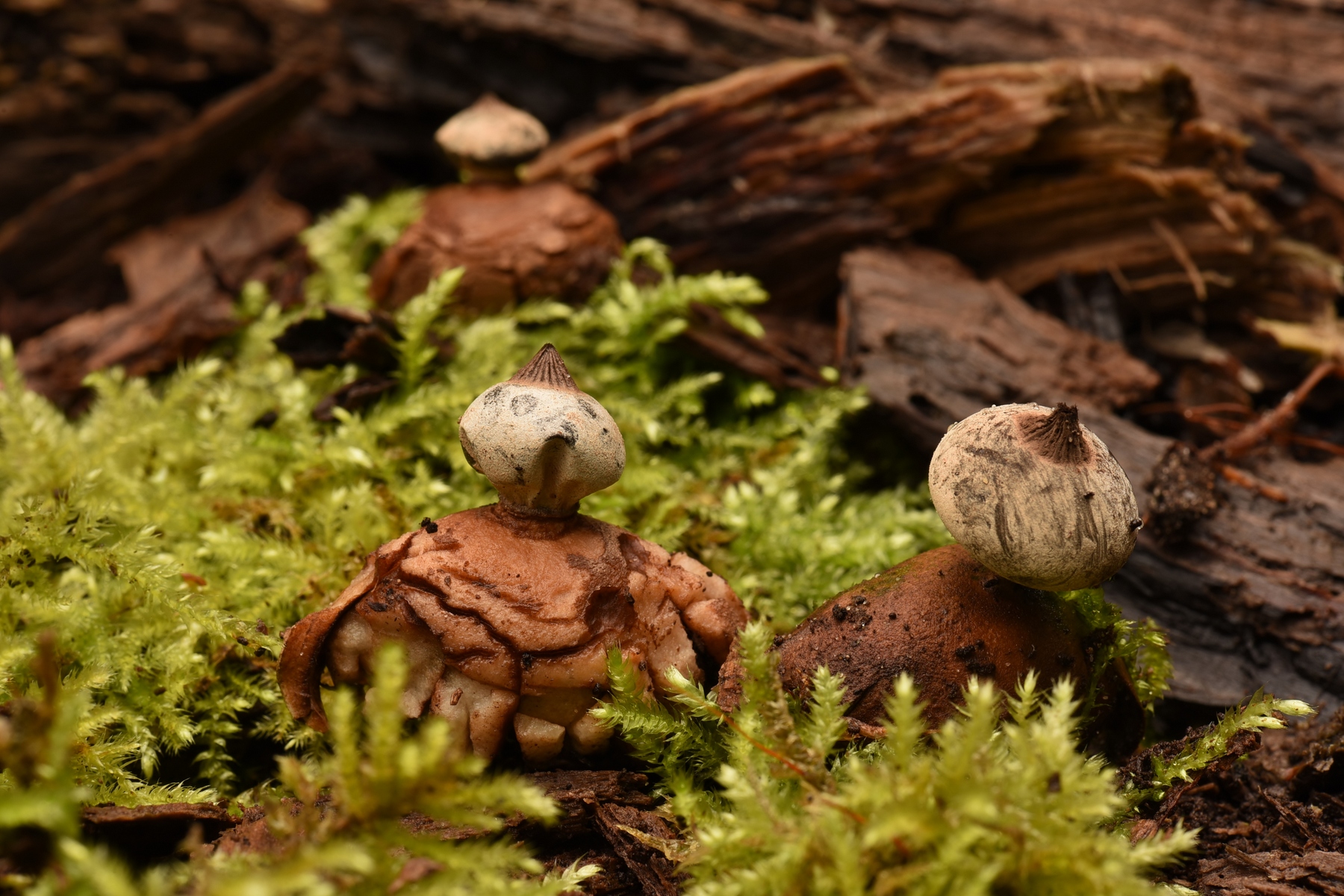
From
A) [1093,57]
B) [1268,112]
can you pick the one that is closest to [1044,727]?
[1093,57]

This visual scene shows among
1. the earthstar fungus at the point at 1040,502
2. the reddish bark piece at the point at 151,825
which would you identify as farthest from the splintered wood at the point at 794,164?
the reddish bark piece at the point at 151,825

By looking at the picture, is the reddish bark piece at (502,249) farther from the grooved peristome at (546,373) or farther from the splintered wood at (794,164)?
the grooved peristome at (546,373)

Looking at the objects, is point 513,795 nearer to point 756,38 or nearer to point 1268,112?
point 756,38

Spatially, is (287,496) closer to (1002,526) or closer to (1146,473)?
(1002,526)

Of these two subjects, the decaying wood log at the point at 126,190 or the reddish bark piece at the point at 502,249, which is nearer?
the reddish bark piece at the point at 502,249

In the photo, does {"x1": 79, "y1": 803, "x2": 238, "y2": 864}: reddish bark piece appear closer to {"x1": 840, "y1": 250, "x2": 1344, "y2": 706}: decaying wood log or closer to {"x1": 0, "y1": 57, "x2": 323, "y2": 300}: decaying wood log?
{"x1": 840, "y1": 250, "x2": 1344, "y2": 706}: decaying wood log

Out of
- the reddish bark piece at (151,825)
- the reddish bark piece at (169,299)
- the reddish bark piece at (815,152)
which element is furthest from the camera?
the reddish bark piece at (815,152)
